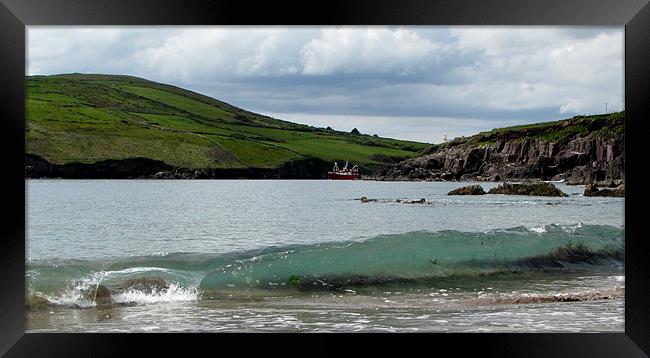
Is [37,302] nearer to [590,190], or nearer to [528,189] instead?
[590,190]

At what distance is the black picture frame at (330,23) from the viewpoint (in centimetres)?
421

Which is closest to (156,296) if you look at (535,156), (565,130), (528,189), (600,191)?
(528,189)

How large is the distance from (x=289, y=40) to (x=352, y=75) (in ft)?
15.5

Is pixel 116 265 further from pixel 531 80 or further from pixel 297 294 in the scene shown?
pixel 531 80

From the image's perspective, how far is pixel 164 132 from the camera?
139 ft

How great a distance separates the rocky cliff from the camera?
3030 cm

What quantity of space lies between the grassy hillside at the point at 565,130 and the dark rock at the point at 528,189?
299 centimetres

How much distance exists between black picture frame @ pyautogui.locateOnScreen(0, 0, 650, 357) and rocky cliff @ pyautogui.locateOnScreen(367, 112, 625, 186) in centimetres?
2561

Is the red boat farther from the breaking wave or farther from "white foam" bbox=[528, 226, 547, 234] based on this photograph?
the breaking wave

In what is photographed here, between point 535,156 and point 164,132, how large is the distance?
74.6ft

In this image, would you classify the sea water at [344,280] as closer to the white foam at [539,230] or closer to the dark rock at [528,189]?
the white foam at [539,230]

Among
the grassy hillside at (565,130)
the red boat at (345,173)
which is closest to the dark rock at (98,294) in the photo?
the grassy hillside at (565,130)

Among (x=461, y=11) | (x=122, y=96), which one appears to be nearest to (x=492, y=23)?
(x=461, y=11)

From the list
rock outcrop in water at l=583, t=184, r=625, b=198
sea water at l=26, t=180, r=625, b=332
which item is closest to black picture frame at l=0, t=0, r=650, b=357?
sea water at l=26, t=180, r=625, b=332
